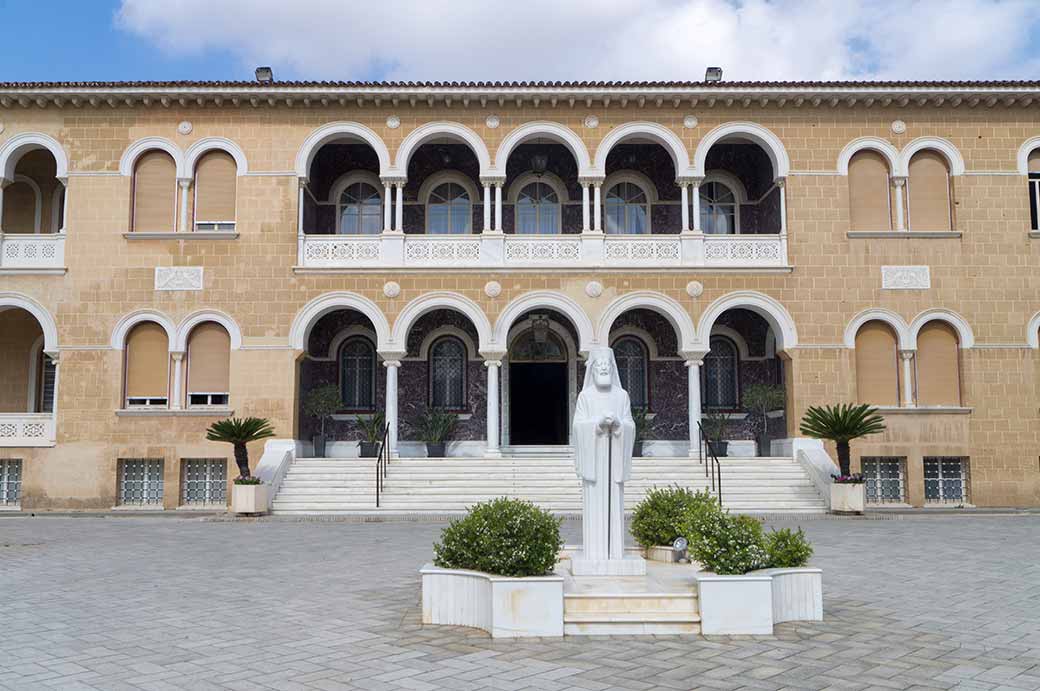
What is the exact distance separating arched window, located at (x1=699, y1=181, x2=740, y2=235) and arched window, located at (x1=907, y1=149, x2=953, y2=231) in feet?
13.9

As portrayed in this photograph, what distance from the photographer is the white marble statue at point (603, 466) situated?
812 centimetres

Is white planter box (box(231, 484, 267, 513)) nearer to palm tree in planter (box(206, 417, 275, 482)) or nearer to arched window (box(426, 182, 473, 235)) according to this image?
palm tree in planter (box(206, 417, 275, 482))

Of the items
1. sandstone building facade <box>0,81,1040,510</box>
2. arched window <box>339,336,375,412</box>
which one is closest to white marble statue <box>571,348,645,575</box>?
sandstone building facade <box>0,81,1040,510</box>

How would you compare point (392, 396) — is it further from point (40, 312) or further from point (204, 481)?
point (40, 312)

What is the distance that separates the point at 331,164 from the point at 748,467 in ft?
42.0

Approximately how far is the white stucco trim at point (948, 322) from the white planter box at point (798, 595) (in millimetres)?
14553

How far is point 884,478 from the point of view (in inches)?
806

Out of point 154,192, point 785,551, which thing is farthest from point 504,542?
point 154,192

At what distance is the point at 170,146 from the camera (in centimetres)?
2091

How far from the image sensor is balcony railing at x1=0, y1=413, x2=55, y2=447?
19984mm

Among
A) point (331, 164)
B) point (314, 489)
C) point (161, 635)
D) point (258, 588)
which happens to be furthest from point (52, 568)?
point (331, 164)

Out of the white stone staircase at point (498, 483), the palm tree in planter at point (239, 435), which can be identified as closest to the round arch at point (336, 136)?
the palm tree in planter at point (239, 435)

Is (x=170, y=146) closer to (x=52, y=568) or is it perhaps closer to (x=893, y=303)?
(x=52, y=568)

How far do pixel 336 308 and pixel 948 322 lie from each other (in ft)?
45.7
